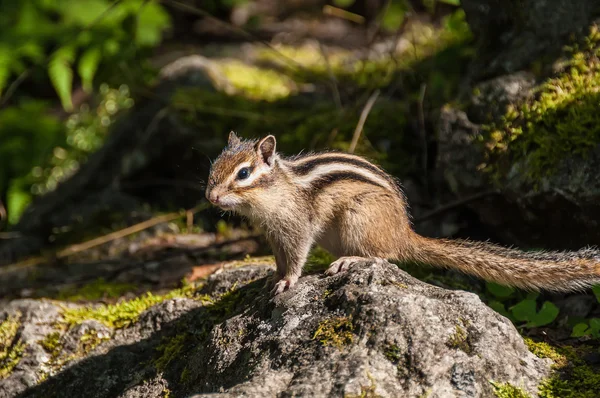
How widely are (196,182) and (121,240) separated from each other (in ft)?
3.16

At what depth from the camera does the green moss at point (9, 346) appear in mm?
4262

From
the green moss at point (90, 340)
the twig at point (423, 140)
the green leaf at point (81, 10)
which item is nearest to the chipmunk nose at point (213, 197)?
the green moss at point (90, 340)

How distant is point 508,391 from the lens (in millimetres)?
2994

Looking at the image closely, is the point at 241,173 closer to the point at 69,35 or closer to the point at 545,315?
the point at 545,315

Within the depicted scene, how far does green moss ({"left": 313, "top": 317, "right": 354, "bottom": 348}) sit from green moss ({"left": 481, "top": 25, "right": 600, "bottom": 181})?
1.98 metres

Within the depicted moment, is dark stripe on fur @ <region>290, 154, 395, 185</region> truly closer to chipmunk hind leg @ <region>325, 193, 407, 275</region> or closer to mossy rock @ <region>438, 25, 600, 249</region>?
chipmunk hind leg @ <region>325, 193, 407, 275</region>

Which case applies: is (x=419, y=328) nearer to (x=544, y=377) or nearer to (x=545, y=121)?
(x=544, y=377)

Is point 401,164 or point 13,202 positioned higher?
point 401,164

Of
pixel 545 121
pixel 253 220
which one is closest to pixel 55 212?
pixel 253 220

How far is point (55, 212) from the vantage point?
6.95 m

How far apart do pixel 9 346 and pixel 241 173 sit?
Answer: 192 cm

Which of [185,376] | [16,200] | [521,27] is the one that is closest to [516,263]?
[185,376]

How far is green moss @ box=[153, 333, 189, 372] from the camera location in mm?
3917

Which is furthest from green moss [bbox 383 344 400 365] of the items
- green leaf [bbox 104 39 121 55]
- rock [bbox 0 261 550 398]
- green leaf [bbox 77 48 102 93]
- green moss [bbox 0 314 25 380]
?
green leaf [bbox 77 48 102 93]
